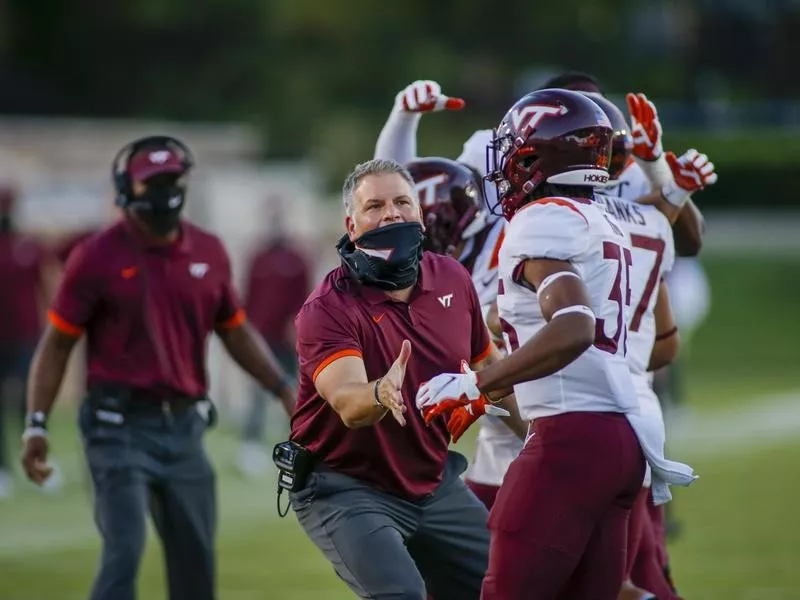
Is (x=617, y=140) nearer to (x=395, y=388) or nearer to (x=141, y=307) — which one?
(x=395, y=388)

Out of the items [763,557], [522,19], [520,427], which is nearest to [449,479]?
[520,427]

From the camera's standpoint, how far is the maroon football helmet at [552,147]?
5301mm

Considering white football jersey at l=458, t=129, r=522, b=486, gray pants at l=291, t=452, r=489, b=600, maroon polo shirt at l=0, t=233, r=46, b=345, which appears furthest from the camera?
maroon polo shirt at l=0, t=233, r=46, b=345

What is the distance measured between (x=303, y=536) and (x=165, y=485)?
406cm

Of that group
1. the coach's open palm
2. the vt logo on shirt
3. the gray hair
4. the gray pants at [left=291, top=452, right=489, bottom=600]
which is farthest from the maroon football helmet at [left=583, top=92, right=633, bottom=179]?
the vt logo on shirt

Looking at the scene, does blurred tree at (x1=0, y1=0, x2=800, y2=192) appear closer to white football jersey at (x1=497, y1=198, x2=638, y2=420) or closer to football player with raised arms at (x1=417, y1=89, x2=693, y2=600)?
football player with raised arms at (x1=417, y1=89, x2=693, y2=600)

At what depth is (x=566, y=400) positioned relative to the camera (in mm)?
5145

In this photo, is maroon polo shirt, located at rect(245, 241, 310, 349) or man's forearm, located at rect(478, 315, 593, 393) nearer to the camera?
man's forearm, located at rect(478, 315, 593, 393)

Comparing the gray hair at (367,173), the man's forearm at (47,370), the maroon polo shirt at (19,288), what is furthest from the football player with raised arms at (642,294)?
the maroon polo shirt at (19,288)

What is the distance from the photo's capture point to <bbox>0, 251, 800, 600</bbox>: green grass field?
920cm

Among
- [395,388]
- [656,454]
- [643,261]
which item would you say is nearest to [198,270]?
[643,261]

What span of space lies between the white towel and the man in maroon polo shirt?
0.52 m

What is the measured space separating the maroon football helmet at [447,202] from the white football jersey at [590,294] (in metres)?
1.43

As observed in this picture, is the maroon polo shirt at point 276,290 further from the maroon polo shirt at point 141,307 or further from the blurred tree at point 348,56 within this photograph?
the blurred tree at point 348,56
